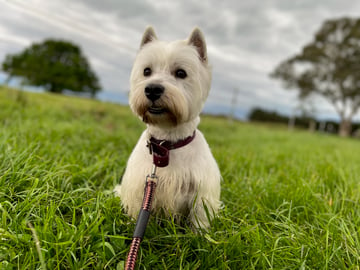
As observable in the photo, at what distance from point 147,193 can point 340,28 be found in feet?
120

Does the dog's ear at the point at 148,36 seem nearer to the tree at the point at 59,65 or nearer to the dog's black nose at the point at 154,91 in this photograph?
the dog's black nose at the point at 154,91

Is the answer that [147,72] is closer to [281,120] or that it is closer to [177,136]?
[177,136]

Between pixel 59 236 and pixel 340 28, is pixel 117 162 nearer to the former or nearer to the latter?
pixel 59 236

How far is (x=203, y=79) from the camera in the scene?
2.29m

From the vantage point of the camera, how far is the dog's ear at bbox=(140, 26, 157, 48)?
8.12 ft

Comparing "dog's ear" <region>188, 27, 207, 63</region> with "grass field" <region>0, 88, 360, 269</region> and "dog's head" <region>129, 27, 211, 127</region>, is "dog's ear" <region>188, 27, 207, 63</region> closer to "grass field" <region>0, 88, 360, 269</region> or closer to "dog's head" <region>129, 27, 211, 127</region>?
"dog's head" <region>129, 27, 211, 127</region>

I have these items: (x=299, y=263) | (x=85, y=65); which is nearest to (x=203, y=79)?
(x=299, y=263)

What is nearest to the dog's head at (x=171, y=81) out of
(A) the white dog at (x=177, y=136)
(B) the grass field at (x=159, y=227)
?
(A) the white dog at (x=177, y=136)

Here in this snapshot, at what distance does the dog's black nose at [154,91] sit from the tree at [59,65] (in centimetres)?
3637

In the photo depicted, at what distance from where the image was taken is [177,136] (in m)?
2.27

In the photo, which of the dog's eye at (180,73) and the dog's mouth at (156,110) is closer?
the dog's mouth at (156,110)

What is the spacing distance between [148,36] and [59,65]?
130 feet

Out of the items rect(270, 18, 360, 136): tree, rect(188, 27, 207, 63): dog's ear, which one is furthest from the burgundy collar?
rect(270, 18, 360, 136): tree

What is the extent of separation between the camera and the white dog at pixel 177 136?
6.94 ft
